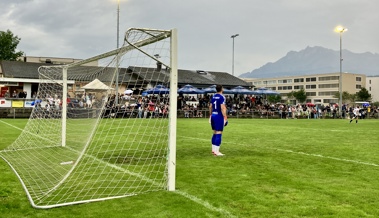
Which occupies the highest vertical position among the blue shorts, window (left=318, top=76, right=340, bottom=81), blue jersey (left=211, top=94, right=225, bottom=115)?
window (left=318, top=76, right=340, bottom=81)

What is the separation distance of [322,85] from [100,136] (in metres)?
136

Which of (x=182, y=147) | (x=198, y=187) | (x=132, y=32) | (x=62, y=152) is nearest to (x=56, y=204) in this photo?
(x=198, y=187)

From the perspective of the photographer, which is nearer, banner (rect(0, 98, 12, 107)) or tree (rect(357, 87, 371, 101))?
banner (rect(0, 98, 12, 107))

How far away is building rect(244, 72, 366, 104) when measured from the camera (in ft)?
432

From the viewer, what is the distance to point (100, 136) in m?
14.6

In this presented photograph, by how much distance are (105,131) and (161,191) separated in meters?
10.1

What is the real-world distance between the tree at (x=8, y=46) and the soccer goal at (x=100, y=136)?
62.5 meters

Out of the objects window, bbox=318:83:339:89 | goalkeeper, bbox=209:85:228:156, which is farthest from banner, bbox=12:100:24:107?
window, bbox=318:83:339:89

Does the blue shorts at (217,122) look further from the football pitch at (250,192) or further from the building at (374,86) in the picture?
the building at (374,86)

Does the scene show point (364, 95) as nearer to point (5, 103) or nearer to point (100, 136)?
point (5, 103)

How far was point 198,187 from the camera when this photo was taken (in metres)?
6.39

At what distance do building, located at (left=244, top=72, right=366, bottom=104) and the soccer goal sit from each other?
12056 cm

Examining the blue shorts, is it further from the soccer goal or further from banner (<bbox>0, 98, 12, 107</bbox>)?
banner (<bbox>0, 98, 12, 107</bbox>)

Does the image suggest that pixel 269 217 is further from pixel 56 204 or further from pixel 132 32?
pixel 132 32
